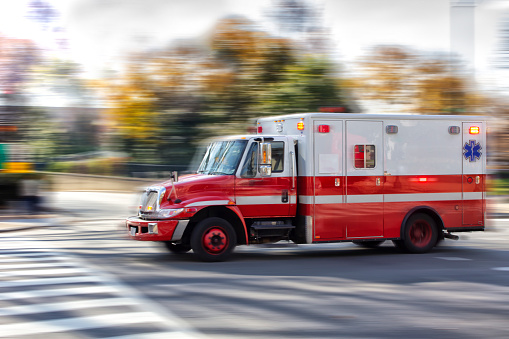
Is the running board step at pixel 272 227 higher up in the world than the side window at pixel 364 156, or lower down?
lower down

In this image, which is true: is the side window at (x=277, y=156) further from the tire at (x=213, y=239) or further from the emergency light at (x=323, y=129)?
the tire at (x=213, y=239)

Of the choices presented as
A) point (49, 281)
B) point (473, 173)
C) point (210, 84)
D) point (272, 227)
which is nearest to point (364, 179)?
point (272, 227)

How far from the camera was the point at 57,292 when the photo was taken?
7.84 meters

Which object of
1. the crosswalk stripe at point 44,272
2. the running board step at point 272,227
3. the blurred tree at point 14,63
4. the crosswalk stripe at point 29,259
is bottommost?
the crosswalk stripe at point 44,272

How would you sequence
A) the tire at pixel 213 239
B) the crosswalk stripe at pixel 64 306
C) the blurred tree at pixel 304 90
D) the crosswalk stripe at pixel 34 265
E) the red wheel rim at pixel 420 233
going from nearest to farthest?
the crosswalk stripe at pixel 64 306 < the crosswalk stripe at pixel 34 265 < the tire at pixel 213 239 < the red wheel rim at pixel 420 233 < the blurred tree at pixel 304 90

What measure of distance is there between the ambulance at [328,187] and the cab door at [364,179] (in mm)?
19

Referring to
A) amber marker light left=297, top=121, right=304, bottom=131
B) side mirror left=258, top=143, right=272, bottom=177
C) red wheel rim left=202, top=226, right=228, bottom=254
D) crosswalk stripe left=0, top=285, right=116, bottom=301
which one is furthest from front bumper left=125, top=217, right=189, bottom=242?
amber marker light left=297, top=121, right=304, bottom=131

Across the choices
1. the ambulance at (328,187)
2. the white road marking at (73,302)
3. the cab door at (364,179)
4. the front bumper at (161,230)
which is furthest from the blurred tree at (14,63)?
the cab door at (364,179)

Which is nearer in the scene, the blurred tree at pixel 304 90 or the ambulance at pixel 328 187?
the ambulance at pixel 328 187

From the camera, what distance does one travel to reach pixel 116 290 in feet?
26.2

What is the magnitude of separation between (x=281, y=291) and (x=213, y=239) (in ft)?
8.60

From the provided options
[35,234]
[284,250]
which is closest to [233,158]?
[284,250]

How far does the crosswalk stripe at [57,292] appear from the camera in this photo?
7605 mm

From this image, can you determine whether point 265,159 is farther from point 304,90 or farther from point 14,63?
point 14,63
